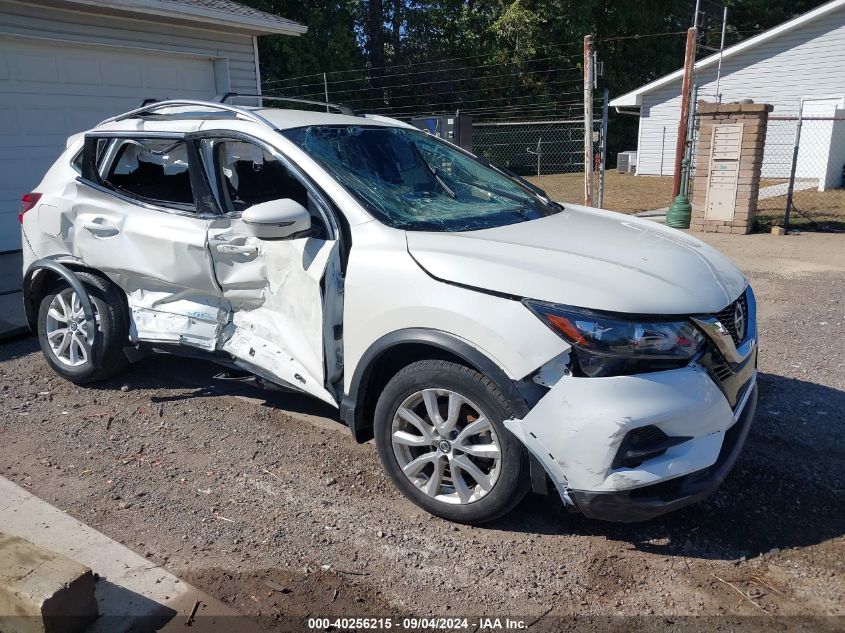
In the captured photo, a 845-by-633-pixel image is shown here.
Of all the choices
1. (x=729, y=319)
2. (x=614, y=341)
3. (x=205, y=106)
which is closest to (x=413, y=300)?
(x=614, y=341)

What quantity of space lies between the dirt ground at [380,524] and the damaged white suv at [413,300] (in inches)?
10.9

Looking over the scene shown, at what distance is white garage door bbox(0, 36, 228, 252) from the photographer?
27.9 feet

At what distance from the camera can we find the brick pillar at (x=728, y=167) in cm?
1019

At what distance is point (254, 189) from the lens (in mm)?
4145

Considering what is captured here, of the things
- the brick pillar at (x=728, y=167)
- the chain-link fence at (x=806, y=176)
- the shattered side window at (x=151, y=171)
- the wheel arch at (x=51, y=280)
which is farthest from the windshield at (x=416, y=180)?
the chain-link fence at (x=806, y=176)

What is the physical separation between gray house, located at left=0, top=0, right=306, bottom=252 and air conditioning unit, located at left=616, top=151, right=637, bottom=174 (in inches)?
728

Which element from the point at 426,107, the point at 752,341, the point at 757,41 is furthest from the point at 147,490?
the point at 426,107

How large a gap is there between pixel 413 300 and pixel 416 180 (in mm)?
1105

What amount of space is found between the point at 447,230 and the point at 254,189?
1.47m

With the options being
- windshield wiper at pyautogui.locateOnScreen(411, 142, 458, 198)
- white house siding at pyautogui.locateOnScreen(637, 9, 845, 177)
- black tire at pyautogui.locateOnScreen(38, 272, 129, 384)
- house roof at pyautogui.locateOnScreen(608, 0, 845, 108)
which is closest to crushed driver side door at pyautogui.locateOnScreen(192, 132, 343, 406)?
windshield wiper at pyautogui.locateOnScreen(411, 142, 458, 198)

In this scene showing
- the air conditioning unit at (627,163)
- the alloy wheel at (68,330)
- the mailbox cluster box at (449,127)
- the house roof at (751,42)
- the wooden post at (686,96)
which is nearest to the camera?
the alloy wheel at (68,330)

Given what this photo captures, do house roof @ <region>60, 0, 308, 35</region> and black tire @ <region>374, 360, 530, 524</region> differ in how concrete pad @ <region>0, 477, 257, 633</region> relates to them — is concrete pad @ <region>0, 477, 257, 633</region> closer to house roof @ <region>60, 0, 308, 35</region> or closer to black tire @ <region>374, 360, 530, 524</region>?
black tire @ <region>374, 360, 530, 524</region>

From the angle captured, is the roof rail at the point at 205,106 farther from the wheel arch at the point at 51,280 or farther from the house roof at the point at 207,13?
the house roof at the point at 207,13

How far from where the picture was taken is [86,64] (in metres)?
9.23
